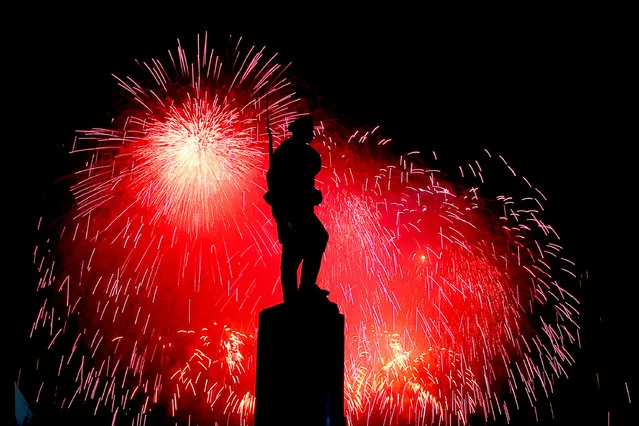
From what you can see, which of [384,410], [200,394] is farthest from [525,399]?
[200,394]

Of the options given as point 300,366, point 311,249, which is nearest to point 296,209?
point 311,249

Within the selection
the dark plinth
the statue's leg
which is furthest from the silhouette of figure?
the dark plinth

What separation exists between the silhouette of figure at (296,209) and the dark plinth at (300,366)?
1.33 feet

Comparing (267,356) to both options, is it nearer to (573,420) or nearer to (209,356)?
(209,356)

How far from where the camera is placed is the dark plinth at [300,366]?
6.46 meters

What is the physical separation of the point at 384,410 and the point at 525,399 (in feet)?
20.9

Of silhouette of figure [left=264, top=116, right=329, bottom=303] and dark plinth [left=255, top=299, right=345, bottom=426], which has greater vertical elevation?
silhouette of figure [left=264, top=116, right=329, bottom=303]

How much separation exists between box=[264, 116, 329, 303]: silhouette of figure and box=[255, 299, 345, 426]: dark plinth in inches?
15.9

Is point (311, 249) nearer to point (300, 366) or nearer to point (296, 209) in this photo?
point (296, 209)

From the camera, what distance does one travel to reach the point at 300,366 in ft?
21.8

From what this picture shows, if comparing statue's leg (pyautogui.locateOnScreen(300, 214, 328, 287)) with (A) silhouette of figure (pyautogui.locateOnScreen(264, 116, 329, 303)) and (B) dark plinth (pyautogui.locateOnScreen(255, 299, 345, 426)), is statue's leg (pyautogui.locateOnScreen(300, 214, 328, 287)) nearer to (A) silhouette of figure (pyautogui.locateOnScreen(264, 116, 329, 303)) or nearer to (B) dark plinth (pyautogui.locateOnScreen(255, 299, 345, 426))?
(A) silhouette of figure (pyautogui.locateOnScreen(264, 116, 329, 303))

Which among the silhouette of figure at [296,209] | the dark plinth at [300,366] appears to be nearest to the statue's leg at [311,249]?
the silhouette of figure at [296,209]

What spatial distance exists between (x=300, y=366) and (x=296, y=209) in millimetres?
2115

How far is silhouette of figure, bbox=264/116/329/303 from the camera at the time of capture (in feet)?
24.0
